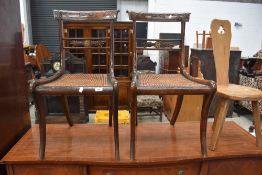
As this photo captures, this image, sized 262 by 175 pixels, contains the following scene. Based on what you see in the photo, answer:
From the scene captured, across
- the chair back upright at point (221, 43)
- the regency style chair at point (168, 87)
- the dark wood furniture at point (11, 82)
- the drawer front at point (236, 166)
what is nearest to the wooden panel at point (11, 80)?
the dark wood furniture at point (11, 82)

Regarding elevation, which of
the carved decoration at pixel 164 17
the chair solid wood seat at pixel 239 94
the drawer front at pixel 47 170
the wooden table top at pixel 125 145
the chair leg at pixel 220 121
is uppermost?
the carved decoration at pixel 164 17

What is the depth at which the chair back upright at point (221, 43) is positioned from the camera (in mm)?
1678

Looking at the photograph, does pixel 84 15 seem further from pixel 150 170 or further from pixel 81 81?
pixel 150 170

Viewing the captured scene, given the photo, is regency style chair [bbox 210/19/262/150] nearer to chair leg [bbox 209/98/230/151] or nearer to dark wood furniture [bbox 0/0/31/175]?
chair leg [bbox 209/98/230/151]

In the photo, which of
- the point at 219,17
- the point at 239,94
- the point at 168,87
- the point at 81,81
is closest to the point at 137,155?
the point at 168,87

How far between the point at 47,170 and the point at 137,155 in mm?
528

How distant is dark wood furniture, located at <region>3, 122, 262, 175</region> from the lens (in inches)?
51.4

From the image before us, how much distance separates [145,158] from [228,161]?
1.77 ft

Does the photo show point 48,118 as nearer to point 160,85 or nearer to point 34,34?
point 160,85

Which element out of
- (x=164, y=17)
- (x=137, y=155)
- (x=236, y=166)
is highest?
(x=164, y=17)

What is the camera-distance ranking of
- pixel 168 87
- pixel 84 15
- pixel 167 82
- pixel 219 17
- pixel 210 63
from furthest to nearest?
pixel 219 17
pixel 210 63
pixel 84 15
pixel 167 82
pixel 168 87

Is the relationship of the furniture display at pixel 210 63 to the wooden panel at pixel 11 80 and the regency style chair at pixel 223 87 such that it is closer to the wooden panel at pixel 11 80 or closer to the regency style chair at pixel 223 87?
the regency style chair at pixel 223 87

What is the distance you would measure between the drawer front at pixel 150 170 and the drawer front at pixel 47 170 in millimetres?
80

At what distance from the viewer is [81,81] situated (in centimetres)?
142
